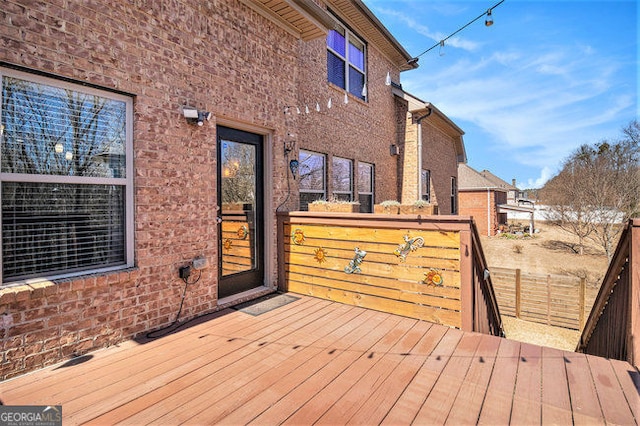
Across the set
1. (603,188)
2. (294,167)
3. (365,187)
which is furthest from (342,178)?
(603,188)

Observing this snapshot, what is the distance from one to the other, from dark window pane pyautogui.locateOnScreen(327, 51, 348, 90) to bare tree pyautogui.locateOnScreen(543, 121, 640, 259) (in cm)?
1868

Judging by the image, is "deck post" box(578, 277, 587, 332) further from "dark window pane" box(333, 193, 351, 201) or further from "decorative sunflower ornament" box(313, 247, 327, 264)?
"decorative sunflower ornament" box(313, 247, 327, 264)

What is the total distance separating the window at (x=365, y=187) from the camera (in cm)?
834

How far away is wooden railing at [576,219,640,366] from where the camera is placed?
8.38 ft

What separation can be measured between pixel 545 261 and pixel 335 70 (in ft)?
54.7

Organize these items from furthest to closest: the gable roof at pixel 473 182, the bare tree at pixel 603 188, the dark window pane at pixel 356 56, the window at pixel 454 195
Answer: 1. the gable roof at pixel 473 182
2. the bare tree at pixel 603 188
3. the window at pixel 454 195
4. the dark window pane at pixel 356 56

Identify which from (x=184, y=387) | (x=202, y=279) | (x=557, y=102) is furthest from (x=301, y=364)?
(x=557, y=102)

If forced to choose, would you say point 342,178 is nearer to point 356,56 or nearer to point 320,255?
point 356,56

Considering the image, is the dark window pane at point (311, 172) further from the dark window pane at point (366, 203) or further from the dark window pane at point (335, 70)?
the dark window pane at point (335, 70)

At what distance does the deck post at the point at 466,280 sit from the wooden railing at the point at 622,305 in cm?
121

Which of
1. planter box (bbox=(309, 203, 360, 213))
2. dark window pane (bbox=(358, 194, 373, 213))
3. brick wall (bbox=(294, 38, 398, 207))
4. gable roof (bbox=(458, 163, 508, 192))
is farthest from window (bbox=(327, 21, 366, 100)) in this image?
gable roof (bbox=(458, 163, 508, 192))


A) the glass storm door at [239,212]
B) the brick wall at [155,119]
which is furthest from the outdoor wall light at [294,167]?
the glass storm door at [239,212]

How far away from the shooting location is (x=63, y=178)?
2680 millimetres

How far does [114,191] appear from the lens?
303cm
